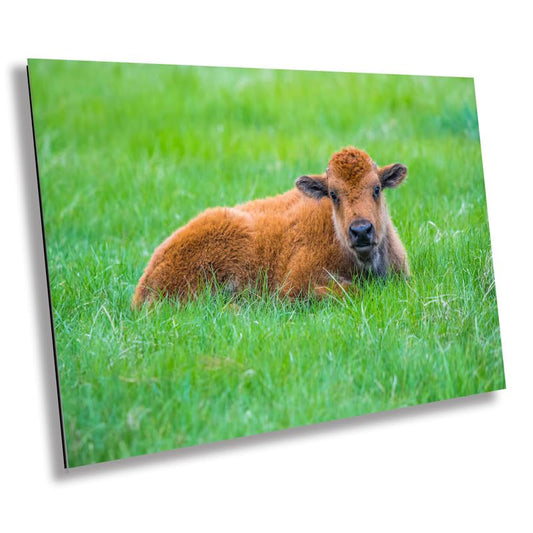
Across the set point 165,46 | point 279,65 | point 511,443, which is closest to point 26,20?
point 165,46

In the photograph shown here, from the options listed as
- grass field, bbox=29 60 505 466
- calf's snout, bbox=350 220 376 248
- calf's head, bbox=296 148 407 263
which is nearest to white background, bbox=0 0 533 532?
grass field, bbox=29 60 505 466

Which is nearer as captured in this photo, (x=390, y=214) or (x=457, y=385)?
(x=457, y=385)

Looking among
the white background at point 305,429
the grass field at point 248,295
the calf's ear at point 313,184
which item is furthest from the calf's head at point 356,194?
the white background at point 305,429

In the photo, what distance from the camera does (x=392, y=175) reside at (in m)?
3.67

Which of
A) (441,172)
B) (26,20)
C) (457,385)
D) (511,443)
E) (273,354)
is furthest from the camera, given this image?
(441,172)

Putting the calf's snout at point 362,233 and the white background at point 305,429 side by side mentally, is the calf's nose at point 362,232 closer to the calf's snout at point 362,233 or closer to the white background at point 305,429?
the calf's snout at point 362,233

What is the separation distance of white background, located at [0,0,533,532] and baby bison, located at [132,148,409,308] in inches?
23.9

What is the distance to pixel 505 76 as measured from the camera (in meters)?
4.02

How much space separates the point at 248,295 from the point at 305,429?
0.71 metres

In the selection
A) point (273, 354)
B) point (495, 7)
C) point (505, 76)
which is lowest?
point (273, 354)

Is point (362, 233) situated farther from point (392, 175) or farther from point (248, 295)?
point (248, 295)

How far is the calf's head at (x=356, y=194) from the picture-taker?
3.46m

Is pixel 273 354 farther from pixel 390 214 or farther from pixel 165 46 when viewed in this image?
pixel 165 46

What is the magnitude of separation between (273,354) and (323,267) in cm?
60
